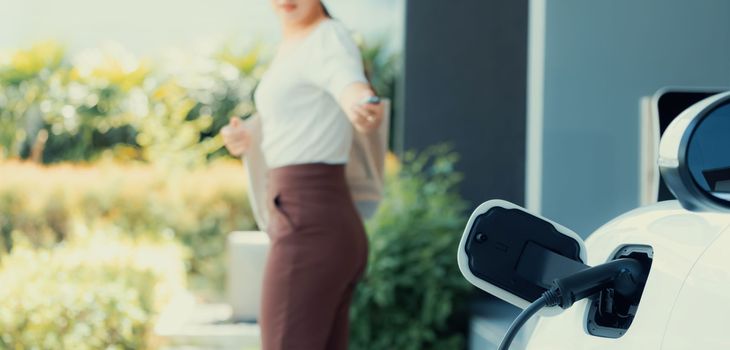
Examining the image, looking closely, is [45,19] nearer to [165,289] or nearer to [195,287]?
[195,287]

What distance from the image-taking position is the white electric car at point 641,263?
93 cm

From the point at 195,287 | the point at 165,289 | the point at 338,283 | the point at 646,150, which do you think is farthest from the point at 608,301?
the point at 195,287

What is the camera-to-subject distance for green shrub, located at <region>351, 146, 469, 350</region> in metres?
4.56

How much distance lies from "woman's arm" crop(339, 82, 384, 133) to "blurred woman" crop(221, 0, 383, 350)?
4.9 inches

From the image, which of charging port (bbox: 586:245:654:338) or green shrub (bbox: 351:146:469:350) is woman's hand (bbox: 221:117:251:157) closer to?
green shrub (bbox: 351:146:469:350)

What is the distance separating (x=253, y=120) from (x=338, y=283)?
1.74ft

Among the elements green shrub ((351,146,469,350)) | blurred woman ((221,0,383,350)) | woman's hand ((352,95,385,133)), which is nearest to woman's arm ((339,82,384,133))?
woman's hand ((352,95,385,133))

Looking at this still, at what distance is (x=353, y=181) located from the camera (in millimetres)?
3061

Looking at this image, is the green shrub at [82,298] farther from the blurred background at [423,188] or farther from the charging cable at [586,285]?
the charging cable at [586,285]

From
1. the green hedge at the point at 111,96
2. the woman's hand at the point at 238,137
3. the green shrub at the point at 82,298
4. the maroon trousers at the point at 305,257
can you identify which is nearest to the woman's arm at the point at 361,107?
the maroon trousers at the point at 305,257

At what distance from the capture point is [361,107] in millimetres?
2520

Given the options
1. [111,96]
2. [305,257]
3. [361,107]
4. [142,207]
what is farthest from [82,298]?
[111,96]

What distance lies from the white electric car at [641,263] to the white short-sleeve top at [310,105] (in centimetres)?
167

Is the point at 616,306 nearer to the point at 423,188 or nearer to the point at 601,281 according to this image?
the point at 601,281
